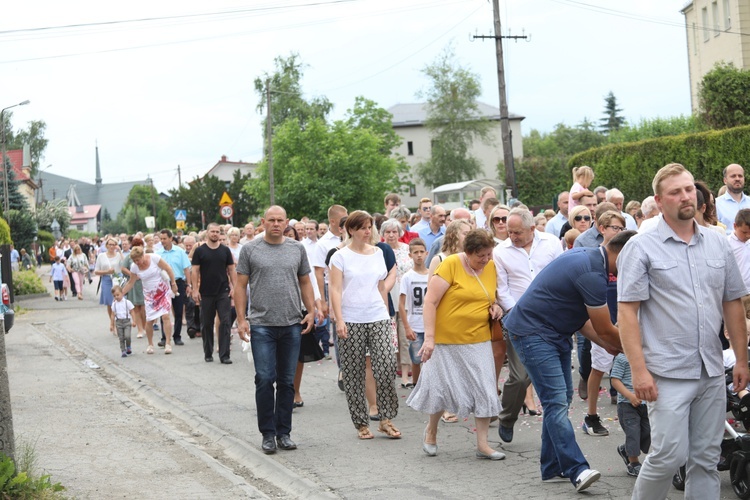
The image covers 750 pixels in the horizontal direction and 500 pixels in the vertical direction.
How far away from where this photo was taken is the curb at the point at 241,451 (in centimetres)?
735

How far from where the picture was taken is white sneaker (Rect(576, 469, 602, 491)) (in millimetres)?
6496

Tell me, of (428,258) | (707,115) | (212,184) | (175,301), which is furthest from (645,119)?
(428,258)

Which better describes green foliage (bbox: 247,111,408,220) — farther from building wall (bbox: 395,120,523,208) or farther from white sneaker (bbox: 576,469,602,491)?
building wall (bbox: 395,120,523,208)

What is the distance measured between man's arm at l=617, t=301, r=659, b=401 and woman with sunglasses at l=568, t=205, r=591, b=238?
5.65 m

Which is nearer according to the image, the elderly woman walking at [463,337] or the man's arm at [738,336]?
the man's arm at [738,336]

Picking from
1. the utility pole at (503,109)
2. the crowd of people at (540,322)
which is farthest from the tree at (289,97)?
the crowd of people at (540,322)

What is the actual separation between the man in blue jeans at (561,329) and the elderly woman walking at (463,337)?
86 cm

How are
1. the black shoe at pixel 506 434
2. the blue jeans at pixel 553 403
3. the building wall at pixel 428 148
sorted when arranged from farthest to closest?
the building wall at pixel 428 148
the black shoe at pixel 506 434
the blue jeans at pixel 553 403

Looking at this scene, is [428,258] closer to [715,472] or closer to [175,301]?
[715,472]

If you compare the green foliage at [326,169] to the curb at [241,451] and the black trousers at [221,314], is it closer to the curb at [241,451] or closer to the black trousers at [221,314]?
the black trousers at [221,314]

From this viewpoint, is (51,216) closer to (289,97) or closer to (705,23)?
(289,97)

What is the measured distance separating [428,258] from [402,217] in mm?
3257

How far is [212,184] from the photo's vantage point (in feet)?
243

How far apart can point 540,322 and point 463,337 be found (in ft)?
3.77
